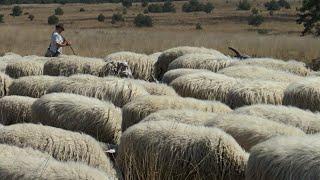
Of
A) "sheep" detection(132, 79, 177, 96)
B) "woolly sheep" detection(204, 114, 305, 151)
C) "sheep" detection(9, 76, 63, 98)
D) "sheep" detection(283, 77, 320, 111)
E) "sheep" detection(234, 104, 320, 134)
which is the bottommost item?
"sheep" detection(9, 76, 63, 98)

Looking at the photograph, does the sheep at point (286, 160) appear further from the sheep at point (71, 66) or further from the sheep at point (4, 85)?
the sheep at point (71, 66)

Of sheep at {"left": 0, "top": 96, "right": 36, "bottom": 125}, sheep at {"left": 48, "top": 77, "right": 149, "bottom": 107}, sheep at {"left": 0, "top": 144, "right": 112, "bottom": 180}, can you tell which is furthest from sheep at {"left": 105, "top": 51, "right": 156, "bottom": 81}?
sheep at {"left": 0, "top": 144, "right": 112, "bottom": 180}

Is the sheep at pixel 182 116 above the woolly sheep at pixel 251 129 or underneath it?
underneath

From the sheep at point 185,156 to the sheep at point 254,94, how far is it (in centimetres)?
351

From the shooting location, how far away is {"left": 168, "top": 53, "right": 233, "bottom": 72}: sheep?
1398 cm

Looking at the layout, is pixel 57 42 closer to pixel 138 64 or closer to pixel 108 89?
pixel 138 64

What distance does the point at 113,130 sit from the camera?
29.2ft

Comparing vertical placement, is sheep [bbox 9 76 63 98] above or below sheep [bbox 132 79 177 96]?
below

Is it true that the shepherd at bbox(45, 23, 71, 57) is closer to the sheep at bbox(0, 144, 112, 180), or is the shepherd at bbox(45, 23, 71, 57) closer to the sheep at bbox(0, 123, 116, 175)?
the sheep at bbox(0, 123, 116, 175)

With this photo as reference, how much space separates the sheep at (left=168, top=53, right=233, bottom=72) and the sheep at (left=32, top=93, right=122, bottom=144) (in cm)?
524

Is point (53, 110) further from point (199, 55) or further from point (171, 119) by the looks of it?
point (199, 55)

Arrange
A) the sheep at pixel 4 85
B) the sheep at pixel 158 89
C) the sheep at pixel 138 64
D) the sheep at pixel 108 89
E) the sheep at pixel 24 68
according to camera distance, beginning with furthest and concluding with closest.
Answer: the sheep at pixel 138 64, the sheep at pixel 24 68, the sheep at pixel 4 85, the sheep at pixel 158 89, the sheep at pixel 108 89

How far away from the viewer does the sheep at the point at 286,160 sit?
16.6 ft

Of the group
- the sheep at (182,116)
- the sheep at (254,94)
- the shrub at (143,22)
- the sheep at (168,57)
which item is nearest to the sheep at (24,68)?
the sheep at (168,57)
